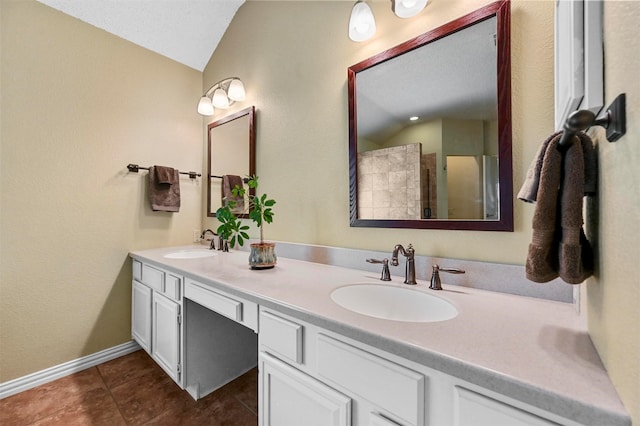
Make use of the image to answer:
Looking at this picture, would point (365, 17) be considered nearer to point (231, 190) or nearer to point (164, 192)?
point (231, 190)

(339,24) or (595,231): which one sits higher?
(339,24)

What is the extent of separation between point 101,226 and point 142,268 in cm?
43

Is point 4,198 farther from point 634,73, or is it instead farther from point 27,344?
point 634,73

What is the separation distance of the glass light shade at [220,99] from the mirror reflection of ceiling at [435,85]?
1.19 metres

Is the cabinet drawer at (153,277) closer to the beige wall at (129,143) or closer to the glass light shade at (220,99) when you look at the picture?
the beige wall at (129,143)

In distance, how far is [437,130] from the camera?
109 centimetres

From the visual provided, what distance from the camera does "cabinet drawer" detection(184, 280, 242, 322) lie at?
1.03m

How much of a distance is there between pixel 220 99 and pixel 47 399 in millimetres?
2149

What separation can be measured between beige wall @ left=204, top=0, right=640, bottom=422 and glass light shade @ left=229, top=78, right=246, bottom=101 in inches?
2.4

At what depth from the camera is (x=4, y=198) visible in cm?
152

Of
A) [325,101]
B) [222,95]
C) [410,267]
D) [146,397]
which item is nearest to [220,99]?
[222,95]

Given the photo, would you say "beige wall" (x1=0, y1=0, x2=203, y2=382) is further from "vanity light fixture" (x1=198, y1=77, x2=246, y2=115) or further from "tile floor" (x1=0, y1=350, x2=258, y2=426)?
"vanity light fixture" (x1=198, y1=77, x2=246, y2=115)

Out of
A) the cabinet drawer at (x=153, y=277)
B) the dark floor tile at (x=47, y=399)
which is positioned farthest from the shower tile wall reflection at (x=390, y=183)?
the dark floor tile at (x=47, y=399)

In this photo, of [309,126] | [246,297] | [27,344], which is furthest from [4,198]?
[309,126]
